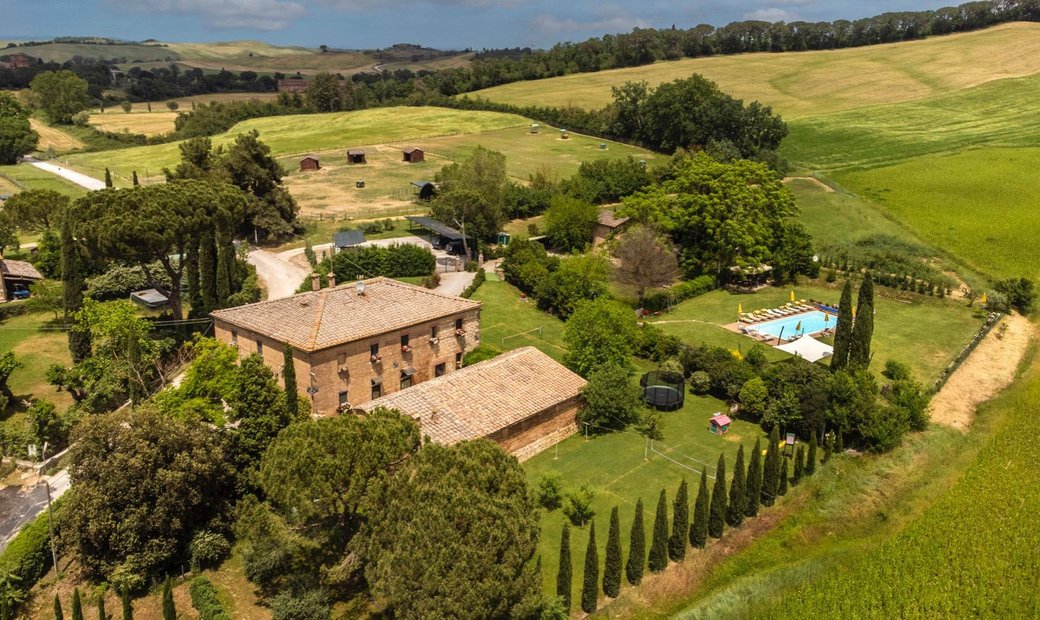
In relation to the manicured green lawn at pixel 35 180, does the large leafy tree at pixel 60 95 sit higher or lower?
higher

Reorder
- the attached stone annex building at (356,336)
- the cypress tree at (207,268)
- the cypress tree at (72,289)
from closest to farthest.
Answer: the attached stone annex building at (356,336) → the cypress tree at (72,289) → the cypress tree at (207,268)

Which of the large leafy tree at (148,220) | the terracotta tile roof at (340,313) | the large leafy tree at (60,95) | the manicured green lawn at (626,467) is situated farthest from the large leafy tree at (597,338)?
the large leafy tree at (60,95)

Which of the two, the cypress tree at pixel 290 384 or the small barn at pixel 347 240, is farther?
the small barn at pixel 347 240

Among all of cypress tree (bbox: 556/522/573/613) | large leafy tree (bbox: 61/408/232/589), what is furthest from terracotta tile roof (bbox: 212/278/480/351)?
cypress tree (bbox: 556/522/573/613)

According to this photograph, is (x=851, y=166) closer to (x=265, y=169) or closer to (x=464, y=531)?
(x=265, y=169)

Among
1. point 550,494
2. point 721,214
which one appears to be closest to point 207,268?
point 550,494

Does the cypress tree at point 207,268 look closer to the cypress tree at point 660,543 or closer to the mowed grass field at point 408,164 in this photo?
the cypress tree at point 660,543

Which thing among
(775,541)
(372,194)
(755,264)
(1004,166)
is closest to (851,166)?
(1004,166)
